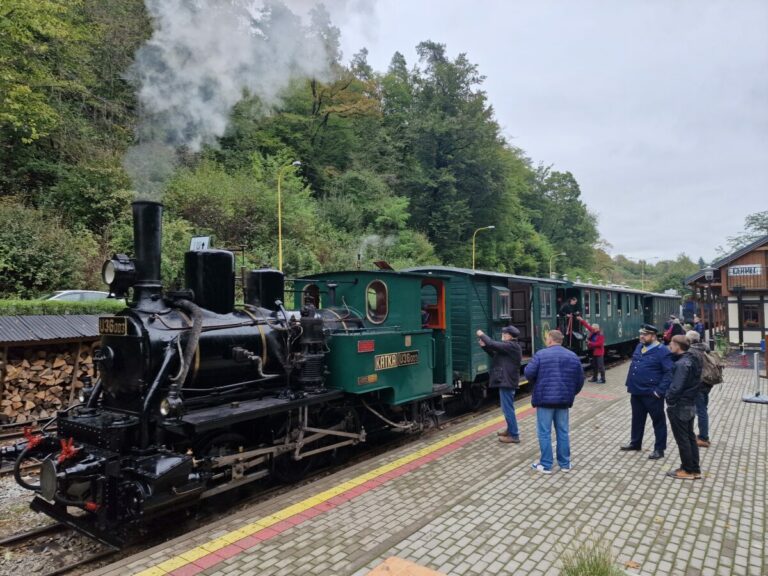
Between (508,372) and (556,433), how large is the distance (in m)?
1.25

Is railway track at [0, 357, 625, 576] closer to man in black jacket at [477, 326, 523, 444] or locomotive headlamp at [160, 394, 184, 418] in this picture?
locomotive headlamp at [160, 394, 184, 418]

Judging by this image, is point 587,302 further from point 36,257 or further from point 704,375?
point 36,257

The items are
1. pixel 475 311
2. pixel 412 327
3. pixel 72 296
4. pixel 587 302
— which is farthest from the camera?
pixel 587 302

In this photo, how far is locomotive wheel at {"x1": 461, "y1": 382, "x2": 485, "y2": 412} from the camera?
9305 mm

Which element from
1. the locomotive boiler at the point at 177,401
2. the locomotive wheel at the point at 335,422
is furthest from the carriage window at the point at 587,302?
the locomotive boiler at the point at 177,401

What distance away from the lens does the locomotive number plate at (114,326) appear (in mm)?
4582

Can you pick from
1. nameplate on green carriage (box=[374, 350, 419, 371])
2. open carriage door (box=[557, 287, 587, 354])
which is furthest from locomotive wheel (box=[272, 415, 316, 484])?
open carriage door (box=[557, 287, 587, 354])

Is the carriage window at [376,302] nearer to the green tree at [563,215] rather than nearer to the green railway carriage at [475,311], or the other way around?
the green railway carriage at [475,311]

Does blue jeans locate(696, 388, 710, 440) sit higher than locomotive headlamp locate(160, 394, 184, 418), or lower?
lower

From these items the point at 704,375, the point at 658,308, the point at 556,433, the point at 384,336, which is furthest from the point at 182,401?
the point at 658,308

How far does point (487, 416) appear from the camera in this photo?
342 inches

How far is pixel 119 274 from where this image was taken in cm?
463

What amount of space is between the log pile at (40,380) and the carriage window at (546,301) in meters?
9.40

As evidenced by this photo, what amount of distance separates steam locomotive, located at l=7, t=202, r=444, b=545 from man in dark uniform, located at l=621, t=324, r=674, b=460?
3273 mm
